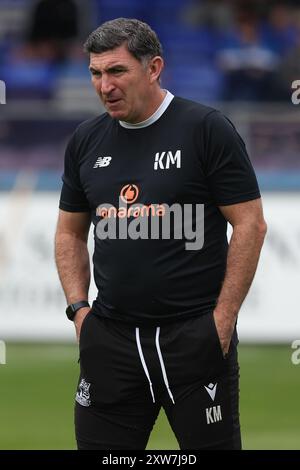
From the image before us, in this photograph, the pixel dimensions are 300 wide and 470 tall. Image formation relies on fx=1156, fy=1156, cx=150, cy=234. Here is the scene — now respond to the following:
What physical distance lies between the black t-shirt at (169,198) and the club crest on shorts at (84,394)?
14.0 inches

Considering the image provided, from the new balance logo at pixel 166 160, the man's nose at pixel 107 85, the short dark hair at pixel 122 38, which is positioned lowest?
the new balance logo at pixel 166 160

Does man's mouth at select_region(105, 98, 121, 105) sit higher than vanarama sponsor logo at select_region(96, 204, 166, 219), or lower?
higher

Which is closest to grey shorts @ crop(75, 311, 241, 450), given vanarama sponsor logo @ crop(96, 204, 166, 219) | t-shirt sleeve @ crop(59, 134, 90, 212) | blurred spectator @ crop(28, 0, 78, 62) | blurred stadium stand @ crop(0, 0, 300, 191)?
vanarama sponsor logo @ crop(96, 204, 166, 219)

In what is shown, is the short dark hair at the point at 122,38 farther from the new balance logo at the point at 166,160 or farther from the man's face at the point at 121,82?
the new balance logo at the point at 166,160

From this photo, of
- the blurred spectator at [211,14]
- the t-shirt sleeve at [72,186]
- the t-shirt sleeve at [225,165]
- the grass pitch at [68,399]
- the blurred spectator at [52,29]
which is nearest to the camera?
the t-shirt sleeve at [225,165]

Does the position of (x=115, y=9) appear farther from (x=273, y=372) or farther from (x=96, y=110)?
(x=273, y=372)

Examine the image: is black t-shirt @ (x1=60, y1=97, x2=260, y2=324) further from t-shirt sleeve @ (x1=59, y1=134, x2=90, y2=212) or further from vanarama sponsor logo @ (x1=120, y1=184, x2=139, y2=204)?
t-shirt sleeve @ (x1=59, y1=134, x2=90, y2=212)

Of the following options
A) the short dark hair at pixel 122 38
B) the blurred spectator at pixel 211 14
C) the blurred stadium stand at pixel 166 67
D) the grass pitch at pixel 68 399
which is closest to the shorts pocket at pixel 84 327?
the short dark hair at pixel 122 38

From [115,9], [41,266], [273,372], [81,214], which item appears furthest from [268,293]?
[115,9]

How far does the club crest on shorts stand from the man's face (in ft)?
3.97

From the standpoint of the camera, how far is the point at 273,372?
10.5 meters

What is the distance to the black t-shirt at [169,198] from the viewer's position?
5004mm

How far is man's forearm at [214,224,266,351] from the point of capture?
499cm
